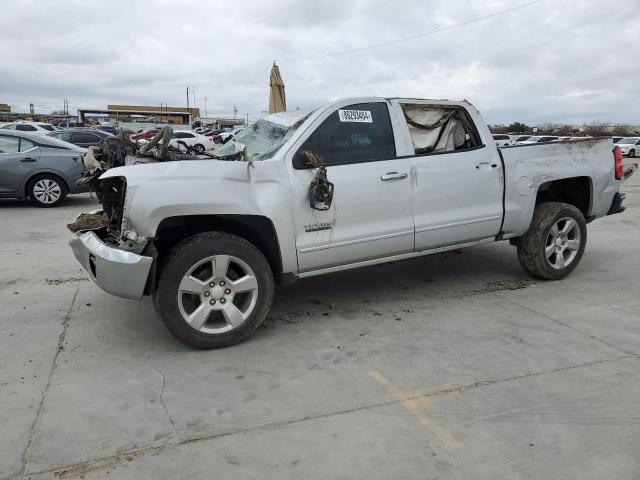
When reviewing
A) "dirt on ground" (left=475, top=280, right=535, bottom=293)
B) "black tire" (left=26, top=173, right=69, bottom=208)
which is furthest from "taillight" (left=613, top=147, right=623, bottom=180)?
"black tire" (left=26, top=173, right=69, bottom=208)

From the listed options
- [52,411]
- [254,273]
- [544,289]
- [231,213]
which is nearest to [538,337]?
[544,289]

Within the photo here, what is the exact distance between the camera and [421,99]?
4.98 meters

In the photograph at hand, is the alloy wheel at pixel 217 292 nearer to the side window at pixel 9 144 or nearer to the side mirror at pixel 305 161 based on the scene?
the side mirror at pixel 305 161

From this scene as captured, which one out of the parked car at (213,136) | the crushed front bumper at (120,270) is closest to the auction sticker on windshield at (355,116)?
the crushed front bumper at (120,270)

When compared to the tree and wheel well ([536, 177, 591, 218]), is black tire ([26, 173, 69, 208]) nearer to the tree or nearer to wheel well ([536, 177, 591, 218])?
wheel well ([536, 177, 591, 218])

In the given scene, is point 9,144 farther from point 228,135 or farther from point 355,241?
point 228,135

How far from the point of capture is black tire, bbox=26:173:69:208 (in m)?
10.4

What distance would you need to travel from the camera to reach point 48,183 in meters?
10.5

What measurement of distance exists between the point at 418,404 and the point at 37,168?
380 inches

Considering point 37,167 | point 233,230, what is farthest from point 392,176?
point 37,167

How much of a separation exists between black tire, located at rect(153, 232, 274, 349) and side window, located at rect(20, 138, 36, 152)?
809 cm

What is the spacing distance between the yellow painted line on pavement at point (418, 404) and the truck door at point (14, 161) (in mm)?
9196

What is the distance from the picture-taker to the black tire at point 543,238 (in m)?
5.41

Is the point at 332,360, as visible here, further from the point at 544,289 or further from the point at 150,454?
the point at 544,289
